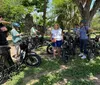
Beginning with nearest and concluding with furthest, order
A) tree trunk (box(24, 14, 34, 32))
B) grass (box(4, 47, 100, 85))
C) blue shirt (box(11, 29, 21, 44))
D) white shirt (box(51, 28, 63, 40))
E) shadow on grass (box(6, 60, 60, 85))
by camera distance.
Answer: grass (box(4, 47, 100, 85)) < shadow on grass (box(6, 60, 60, 85)) < blue shirt (box(11, 29, 21, 44)) < white shirt (box(51, 28, 63, 40)) < tree trunk (box(24, 14, 34, 32))

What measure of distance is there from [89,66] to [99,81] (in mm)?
1292

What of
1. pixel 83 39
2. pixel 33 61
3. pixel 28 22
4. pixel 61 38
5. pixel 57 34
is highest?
pixel 28 22

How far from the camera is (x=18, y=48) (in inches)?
303

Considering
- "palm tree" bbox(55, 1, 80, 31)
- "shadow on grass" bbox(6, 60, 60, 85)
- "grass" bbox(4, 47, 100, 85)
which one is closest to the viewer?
"grass" bbox(4, 47, 100, 85)

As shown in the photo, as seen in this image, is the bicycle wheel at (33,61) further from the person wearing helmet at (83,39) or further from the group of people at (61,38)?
the person wearing helmet at (83,39)

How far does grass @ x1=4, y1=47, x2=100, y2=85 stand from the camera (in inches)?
237

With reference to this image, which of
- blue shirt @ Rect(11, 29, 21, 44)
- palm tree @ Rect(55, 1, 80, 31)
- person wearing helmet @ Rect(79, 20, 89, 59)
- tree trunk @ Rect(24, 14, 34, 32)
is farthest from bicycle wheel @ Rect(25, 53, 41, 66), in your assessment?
palm tree @ Rect(55, 1, 80, 31)

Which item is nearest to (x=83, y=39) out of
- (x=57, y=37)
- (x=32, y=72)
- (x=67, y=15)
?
(x=57, y=37)

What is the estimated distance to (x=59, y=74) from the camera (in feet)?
21.6

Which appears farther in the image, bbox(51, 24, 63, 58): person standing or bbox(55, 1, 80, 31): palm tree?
bbox(55, 1, 80, 31): palm tree

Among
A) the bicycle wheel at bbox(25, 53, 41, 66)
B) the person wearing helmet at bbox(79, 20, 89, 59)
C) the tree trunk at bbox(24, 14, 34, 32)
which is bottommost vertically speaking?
the bicycle wheel at bbox(25, 53, 41, 66)

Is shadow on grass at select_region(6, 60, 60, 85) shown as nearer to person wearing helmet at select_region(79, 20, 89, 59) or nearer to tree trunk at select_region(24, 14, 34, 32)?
person wearing helmet at select_region(79, 20, 89, 59)

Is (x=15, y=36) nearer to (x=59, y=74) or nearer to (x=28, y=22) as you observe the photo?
(x=59, y=74)

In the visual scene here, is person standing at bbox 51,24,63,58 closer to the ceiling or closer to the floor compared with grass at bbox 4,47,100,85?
closer to the ceiling
